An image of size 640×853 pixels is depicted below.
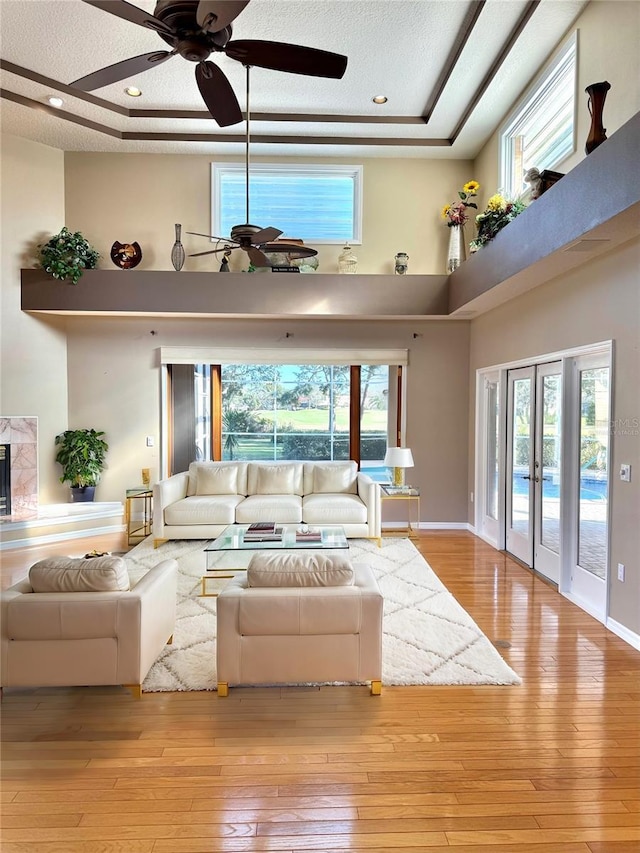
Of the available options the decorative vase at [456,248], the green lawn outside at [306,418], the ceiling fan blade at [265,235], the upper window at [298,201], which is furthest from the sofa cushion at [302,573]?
the green lawn outside at [306,418]

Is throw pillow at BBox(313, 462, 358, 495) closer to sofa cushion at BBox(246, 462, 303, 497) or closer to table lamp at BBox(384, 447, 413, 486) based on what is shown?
sofa cushion at BBox(246, 462, 303, 497)

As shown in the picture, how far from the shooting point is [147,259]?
652cm

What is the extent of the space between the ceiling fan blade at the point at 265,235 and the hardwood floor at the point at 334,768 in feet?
9.96

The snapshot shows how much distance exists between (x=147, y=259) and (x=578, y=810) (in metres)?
6.54

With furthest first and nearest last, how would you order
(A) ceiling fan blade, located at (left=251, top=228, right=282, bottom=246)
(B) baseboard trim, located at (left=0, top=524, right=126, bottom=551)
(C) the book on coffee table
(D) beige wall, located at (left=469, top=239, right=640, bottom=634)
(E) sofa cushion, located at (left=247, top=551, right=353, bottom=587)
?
(B) baseboard trim, located at (left=0, top=524, right=126, bottom=551) < (C) the book on coffee table < (A) ceiling fan blade, located at (left=251, top=228, right=282, bottom=246) < (D) beige wall, located at (left=469, top=239, right=640, bottom=634) < (E) sofa cushion, located at (left=247, top=551, right=353, bottom=587)

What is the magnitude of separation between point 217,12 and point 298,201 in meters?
4.61

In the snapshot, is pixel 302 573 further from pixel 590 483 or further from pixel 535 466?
pixel 535 466

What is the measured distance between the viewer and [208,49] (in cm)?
251

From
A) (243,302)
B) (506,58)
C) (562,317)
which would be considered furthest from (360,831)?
(506,58)

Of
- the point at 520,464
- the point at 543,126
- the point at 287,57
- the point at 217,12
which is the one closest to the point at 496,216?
the point at 543,126

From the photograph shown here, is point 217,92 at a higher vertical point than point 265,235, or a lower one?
higher

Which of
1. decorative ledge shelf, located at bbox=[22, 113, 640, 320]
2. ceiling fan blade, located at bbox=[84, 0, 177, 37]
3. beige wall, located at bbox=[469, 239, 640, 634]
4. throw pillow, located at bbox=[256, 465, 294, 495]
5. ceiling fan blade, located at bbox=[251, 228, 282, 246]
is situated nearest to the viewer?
ceiling fan blade, located at bbox=[84, 0, 177, 37]

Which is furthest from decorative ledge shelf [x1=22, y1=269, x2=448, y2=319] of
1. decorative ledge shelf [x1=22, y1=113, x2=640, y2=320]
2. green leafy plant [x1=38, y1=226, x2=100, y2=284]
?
green leafy plant [x1=38, y1=226, x2=100, y2=284]

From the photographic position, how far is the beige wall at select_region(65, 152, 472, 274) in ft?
21.1
